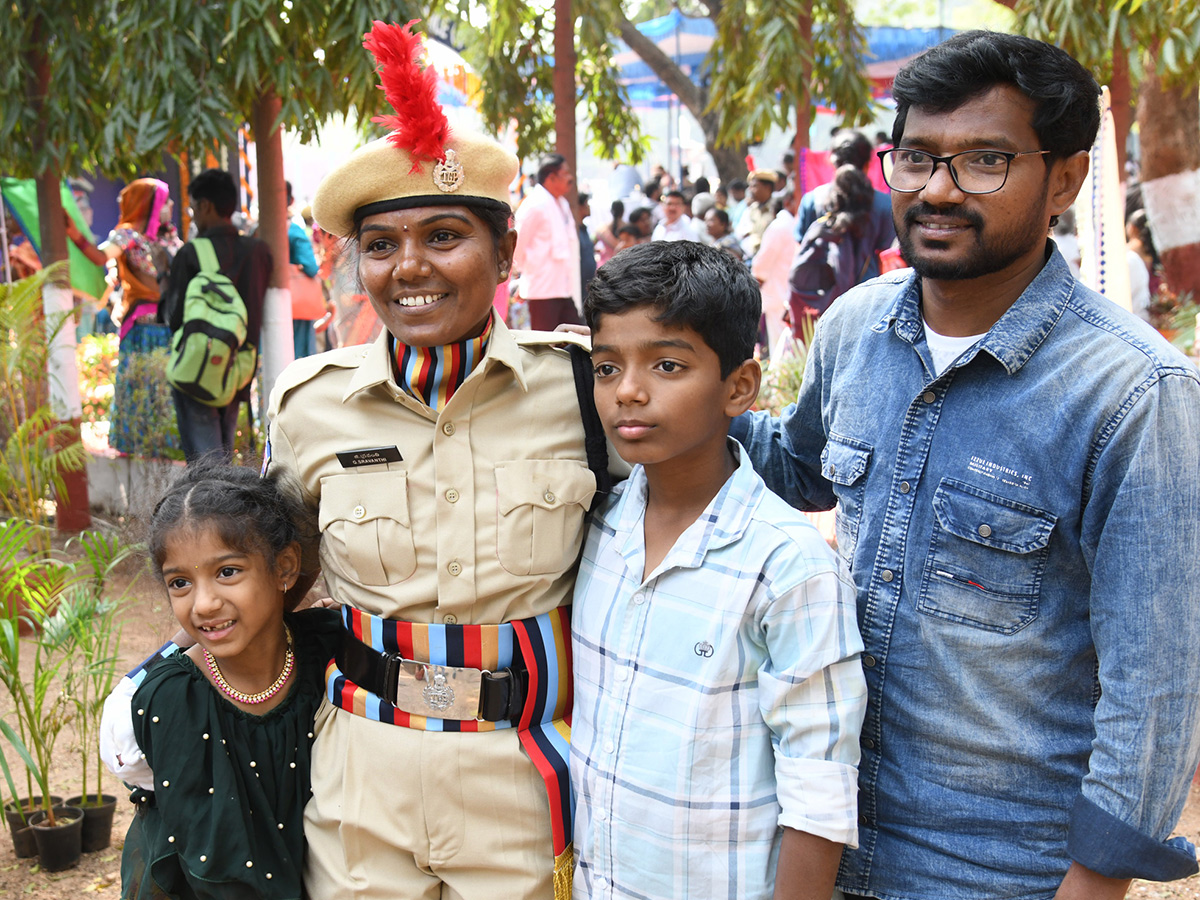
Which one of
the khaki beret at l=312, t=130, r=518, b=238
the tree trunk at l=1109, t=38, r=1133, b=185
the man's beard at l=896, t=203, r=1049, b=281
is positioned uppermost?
the tree trunk at l=1109, t=38, r=1133, b=185

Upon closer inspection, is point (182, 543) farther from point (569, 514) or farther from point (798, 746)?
point (798, 746)

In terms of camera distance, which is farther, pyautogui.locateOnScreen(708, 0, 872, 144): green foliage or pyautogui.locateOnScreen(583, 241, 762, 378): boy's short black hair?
pyautogui.locateOnScreen(708, 0, 872, 144): green foliage

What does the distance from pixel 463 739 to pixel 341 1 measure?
14.2ft

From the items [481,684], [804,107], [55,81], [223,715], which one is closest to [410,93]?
[481,684]

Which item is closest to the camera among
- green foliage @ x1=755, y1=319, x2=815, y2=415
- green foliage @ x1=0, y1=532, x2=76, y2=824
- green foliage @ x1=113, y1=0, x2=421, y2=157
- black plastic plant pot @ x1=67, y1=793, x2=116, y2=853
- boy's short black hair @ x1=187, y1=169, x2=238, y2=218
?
green foliage @ x1=0, y1=532, x2=76, y2=824

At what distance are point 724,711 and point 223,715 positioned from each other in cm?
97

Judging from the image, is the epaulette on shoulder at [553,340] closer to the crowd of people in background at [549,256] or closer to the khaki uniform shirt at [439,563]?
the khaki uniform shirt at [439,563]

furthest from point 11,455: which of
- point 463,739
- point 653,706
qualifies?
point 653,706

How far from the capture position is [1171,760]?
1.45 m

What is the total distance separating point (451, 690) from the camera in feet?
6.29

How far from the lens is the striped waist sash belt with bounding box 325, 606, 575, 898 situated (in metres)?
1.91

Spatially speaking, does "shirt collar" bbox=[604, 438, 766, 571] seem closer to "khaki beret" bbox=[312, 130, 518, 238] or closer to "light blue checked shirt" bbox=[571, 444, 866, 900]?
"light blue checked shirt" bbox=[571, 444, 866, 900]

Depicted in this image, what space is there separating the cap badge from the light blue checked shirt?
0.74 m

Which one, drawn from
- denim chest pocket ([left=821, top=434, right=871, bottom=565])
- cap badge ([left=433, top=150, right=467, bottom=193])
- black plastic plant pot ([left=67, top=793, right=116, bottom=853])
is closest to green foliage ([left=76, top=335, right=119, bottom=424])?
black plastic plant pot ([left=67, top=793, right=116, bottom=853])
